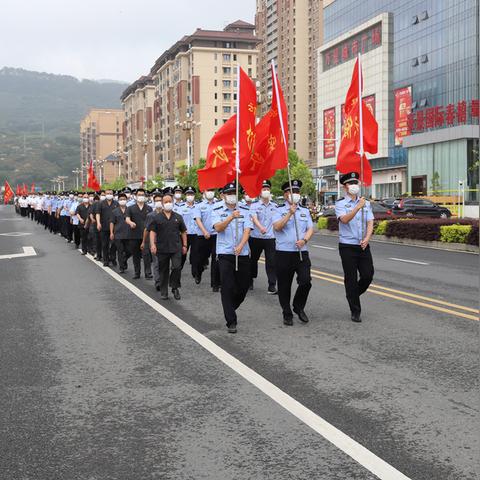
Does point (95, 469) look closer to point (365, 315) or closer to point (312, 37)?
point (365, 315)

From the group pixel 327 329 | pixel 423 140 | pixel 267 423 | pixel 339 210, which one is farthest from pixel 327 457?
pixel 423 140

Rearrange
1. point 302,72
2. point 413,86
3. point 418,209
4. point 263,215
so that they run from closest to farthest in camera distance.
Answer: point 263,215
point 418,209
point 413,86
point 302,72

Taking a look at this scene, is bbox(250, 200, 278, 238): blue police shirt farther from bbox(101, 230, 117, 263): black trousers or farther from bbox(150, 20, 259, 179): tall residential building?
bbox(150, 20, 259, 179): tall residential building

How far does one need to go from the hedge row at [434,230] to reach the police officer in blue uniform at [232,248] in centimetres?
1473

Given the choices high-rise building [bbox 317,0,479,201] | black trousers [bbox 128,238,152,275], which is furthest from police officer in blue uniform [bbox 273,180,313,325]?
high-rise building [bbox 317,0,479,201]

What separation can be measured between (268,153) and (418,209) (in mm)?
34026

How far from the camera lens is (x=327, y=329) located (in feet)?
27.5

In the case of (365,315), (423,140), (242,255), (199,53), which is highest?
(199,53)

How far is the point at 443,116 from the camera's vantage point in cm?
6800

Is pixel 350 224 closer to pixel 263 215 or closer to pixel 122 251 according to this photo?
pixel 263 215

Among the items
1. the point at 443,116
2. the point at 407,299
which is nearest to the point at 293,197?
the point at 407,299

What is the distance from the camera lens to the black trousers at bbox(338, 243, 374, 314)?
8945mm

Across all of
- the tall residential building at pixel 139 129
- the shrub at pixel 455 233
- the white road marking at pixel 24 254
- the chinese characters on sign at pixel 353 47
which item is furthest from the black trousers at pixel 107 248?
the tall residential building at pixel 139 129

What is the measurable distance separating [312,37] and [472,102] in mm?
83378
